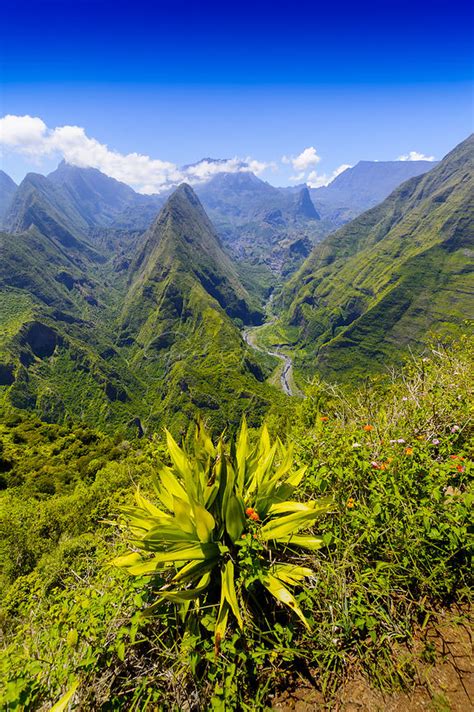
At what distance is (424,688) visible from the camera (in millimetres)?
2164

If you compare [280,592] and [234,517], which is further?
[234,517]

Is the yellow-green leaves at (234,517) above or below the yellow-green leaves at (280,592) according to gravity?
above

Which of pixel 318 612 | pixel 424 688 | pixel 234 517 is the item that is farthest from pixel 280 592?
pixel 424 688

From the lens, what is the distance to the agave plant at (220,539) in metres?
2.49

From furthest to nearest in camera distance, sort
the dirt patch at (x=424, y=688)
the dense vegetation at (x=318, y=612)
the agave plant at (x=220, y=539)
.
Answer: the agave plant at (x=220, y=539) → the dense vegetation at (x=318, y=612) → the dirt patch at (x=424, y=688)

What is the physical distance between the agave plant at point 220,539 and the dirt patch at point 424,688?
1.61 feet

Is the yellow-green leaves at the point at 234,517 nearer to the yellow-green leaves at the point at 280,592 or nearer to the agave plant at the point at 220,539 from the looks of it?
the agave plant at the point at 220,539

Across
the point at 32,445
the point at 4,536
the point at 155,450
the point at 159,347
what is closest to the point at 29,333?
the point at 159,347

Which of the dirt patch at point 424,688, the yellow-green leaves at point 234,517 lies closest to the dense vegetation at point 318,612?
the dirt patch at point 424,688

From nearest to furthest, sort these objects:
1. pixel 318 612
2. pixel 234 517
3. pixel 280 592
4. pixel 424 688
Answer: pixel 424 688 → pixel 280 592 → pixel 318 612 → pixel 234 517

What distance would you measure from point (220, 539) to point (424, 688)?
5.42 feet

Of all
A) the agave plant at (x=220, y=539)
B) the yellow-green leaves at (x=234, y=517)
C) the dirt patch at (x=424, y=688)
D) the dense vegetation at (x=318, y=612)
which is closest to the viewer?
the dirt patch at (x=424, y=688)

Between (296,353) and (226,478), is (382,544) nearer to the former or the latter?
(226,478)

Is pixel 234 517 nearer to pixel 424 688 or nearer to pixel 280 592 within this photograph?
pixel 280 592
